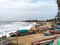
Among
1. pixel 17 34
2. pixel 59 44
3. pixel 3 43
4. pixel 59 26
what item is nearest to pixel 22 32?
pixel 17 34

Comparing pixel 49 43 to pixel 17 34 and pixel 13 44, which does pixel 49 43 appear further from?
pixel 17 34

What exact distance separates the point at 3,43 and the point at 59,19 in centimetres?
1450

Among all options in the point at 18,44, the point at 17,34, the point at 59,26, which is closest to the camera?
the point at 18,44

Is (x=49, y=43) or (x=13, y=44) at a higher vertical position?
(x=49, y=43)

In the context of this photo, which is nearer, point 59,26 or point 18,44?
point 18,44

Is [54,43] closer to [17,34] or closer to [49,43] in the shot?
[49,43]

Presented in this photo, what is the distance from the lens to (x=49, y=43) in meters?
4.90

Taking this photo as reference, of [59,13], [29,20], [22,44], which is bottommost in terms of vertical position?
[29,20]

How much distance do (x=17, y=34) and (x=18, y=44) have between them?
30.5 ft

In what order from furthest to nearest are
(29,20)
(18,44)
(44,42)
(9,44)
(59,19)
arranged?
(29,20) → (59,19) → (18,44) → (9,44) → (44,42)

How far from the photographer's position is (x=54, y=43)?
5086mm

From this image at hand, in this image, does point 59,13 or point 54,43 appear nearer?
point 54,43

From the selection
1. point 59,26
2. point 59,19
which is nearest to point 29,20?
point 59,19

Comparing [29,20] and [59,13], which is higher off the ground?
[59,13]
